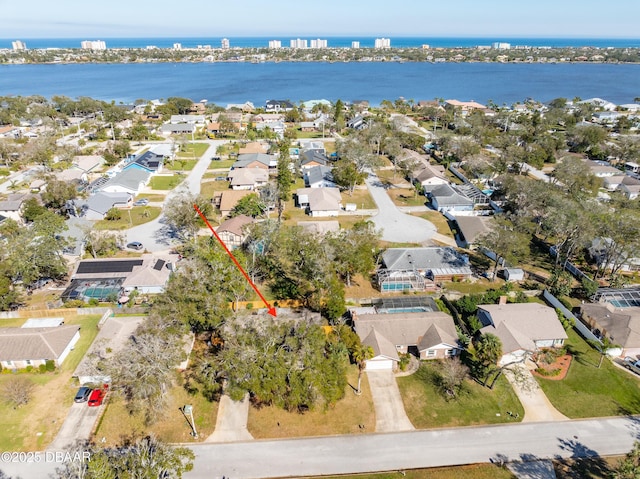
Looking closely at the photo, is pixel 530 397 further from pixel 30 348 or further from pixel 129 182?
pixel 129 182

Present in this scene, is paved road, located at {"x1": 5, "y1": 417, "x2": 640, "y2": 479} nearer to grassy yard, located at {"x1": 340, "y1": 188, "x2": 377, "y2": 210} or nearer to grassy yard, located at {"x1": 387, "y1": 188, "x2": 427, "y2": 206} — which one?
grassy yard, located at {"x1": 340, "y1": 188, "x2": 377, "y2": 210}

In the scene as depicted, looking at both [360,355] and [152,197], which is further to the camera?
[152,197]

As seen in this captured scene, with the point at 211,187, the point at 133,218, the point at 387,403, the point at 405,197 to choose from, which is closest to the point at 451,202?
the point at 405,197

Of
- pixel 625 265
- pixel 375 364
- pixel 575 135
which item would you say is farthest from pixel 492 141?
pixel 375 364

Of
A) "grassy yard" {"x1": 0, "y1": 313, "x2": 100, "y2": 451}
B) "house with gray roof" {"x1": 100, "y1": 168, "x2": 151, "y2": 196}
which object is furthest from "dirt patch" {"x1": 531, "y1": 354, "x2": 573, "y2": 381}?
"house with gray roof" {"x1": 100, "y1": 168, "x2": 151, "y2": 196}

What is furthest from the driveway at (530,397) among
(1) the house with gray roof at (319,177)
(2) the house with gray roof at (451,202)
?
(1) the house with gray roof at (319,177)

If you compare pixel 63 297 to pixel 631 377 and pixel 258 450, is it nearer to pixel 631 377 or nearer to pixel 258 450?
pixel 258 450

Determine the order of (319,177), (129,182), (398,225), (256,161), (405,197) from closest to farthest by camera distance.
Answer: (398,225) → (129,182) → (405,197) → (319,177) → (256,161)
